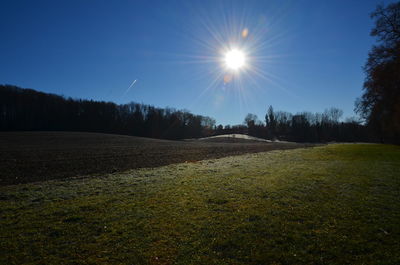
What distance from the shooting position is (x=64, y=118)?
83938mm

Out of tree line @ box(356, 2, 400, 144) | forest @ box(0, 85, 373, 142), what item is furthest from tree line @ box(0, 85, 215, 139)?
tree line @ box(356, 2, 400, 144)

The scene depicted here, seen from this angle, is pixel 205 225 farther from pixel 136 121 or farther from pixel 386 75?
pixel 136 121

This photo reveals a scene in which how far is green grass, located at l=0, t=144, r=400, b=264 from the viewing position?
12.4 ft

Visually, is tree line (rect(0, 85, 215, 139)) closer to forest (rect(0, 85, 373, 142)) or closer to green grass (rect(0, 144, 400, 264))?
forest (rect(0, 85, 373, 142))

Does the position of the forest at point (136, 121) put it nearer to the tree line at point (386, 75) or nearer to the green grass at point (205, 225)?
the tree line at point (386, 75)

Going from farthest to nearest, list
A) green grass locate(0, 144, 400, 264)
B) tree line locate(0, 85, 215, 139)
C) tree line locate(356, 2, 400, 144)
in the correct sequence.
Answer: tree line locate(0, 85, 215, 139) → tree line locate(356, 2, 400, 144) → green grass locate(0, 144, 400, 264)

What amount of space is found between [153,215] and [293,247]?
3796 millimetres

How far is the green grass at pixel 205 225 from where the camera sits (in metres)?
3.78

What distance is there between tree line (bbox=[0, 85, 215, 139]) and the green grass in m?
89.9

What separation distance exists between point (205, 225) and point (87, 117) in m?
101

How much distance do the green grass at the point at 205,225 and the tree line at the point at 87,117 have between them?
89911 millimetres

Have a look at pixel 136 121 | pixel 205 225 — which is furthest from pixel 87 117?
pixel 205 225

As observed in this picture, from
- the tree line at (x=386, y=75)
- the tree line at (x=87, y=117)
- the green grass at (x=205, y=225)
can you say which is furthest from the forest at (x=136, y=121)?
the green grass at (x=205, y=225)

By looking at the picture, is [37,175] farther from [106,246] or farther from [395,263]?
[395,263]
